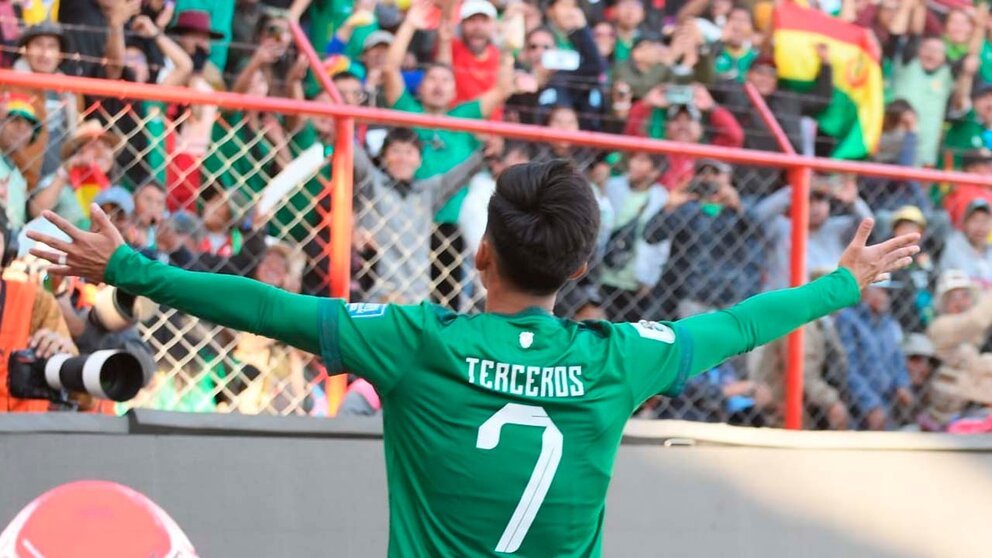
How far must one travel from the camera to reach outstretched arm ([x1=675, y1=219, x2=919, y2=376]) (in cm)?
275

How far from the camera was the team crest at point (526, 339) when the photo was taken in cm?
261

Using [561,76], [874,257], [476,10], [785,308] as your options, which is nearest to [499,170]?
[561,76]

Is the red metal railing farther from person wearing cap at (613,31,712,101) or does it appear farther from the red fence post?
person wearing cap at (613,31,712,101)

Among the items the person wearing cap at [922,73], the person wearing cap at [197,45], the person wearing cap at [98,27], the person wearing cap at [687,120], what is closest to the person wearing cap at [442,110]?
the person wearing cap at [687,120]

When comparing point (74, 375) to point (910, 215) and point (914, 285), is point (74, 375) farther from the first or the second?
point (914, 285)

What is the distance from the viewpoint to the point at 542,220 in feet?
8.39

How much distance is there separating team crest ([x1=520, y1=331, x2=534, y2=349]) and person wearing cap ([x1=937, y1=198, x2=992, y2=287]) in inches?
176

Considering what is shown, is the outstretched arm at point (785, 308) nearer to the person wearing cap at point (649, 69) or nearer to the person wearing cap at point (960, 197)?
the person wearing cap at point (960, 197)

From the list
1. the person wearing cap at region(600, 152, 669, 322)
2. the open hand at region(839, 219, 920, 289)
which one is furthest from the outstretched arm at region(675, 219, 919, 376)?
the person wearing cap at region(600, 152, 669, 322)

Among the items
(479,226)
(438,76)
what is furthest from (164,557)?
(438,76)

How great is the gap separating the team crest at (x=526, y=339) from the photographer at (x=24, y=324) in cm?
266

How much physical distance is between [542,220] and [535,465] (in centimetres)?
43

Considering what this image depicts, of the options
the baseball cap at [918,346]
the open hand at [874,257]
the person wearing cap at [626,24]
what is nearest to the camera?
the open hand at [874,257]

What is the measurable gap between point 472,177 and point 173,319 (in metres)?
1.37
